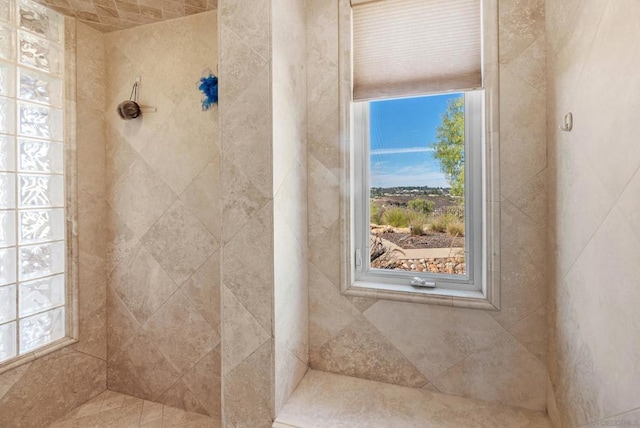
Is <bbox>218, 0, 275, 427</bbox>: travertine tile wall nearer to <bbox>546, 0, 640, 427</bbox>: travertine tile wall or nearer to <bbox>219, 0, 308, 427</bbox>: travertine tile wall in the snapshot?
<bbox>219, 0, 308, 427</bbox>: travertine tile wall

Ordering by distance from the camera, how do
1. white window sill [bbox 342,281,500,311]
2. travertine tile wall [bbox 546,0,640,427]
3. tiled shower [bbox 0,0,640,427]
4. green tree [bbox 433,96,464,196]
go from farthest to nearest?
1. green tree [bbox 433,96,464,196]
2. white window sill [bbox 342,281,500,311]
3. tiled shower [bbox 0,0,640,427]
4. travertine tile wall [bbox 546,0,640,427]

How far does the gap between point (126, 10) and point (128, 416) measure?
6.95 feet

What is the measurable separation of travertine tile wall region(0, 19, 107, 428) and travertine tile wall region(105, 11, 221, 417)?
0.05 m

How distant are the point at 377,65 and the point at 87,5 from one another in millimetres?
1487

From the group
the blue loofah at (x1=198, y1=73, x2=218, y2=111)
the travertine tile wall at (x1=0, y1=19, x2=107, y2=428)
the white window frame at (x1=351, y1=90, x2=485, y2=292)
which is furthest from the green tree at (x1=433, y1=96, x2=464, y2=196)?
the travertine tile wall at (x1=0, y1=19, x2=107, y2=428)

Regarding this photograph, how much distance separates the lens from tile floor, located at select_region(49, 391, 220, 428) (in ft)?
5.05

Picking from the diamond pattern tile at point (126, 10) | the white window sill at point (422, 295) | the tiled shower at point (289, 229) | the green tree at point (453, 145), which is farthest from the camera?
the diamond pattern tile at point (126, 10)

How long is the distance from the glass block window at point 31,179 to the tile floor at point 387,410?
1350 mm

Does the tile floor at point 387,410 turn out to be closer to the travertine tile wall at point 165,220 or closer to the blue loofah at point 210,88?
the travertine tile wall at point 165,220

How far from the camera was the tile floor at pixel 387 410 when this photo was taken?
1131mm

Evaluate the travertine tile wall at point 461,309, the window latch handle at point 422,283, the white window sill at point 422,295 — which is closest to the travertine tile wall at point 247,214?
the travertine tile wall at point 461,309

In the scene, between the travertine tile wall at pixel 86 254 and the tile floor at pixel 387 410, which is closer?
the tile floor at pixel 387 410

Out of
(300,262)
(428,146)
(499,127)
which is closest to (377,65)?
(428,146)

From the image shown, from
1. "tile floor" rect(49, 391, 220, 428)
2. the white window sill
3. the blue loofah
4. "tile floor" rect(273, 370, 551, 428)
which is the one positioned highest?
the blue loofah
